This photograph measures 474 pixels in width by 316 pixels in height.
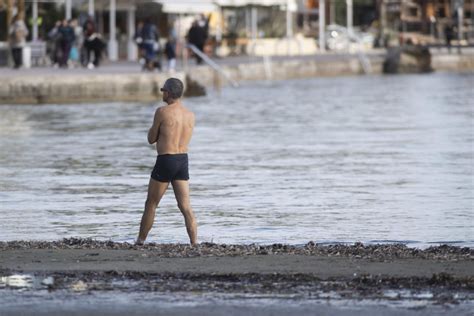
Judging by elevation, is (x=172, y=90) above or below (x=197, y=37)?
above

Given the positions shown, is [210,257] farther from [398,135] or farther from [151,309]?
[398,135]

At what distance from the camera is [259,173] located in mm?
22016

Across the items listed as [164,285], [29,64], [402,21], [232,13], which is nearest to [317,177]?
[164,285]

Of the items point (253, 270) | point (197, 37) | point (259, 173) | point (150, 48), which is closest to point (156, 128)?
point (253, 270)

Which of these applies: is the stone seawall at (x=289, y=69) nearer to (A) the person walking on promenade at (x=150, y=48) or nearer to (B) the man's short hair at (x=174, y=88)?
(A) the person walking on promenade at (x=150, y=48)

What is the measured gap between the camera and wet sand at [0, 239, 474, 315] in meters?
9.95

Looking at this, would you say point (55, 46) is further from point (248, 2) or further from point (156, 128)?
point (156, 128)

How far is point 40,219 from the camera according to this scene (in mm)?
16406

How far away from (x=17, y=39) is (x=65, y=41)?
2.35 m

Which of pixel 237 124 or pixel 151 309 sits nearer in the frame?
pixel 151 309

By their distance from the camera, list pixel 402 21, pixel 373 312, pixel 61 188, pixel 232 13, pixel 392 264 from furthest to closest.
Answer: pixel 402 21 < pixel 232 13 < pixel 61 188 < pixel 392 264 < pixel 373 312

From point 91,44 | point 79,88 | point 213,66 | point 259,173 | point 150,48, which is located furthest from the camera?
point 213,66

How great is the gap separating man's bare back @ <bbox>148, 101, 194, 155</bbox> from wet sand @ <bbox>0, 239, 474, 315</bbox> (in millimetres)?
968

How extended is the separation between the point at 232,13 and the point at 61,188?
68.8 m
